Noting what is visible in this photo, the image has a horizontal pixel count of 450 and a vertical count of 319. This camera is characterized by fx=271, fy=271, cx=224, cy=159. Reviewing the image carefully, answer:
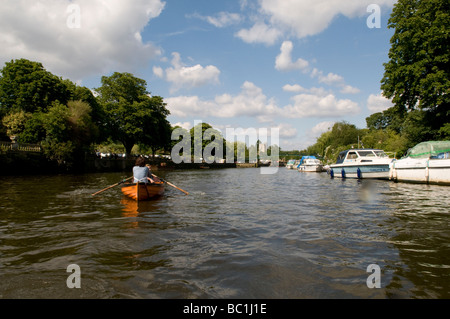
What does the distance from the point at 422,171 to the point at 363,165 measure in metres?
6.65

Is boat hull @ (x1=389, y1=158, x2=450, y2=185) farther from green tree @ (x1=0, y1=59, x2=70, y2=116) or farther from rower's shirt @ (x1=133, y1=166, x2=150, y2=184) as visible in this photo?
green tree @ (x1=0, y1=59, x2=70, y2=116)

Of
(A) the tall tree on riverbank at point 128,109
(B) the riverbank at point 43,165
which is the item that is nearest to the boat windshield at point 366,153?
(B) the riverbank at point 43,165

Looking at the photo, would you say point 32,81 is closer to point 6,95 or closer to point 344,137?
point 6,95

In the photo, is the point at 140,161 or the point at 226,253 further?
the point at 140,161

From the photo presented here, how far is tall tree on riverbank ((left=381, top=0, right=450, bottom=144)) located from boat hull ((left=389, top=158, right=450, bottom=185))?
8.41 meters

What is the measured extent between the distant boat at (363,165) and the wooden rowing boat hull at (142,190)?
21167mm

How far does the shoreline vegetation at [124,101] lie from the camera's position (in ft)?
85.6

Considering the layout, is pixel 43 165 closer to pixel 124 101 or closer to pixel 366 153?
pixel 124 101

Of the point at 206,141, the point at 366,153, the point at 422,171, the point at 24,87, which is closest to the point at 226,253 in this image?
the point at 422,171

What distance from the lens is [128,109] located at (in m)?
50.3

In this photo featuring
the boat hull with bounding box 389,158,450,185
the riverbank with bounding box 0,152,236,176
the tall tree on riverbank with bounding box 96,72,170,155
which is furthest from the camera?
the tall tree on riverbank with bounding box 96,72,170,155

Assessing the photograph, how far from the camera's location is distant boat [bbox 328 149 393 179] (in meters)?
25.3

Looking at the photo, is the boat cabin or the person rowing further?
the boat cabin

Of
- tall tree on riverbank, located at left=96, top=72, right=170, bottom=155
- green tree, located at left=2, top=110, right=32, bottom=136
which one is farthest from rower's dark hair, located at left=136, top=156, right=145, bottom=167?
tall tree on riverbank, located at left=96, top=72, right=170, bottom=155
